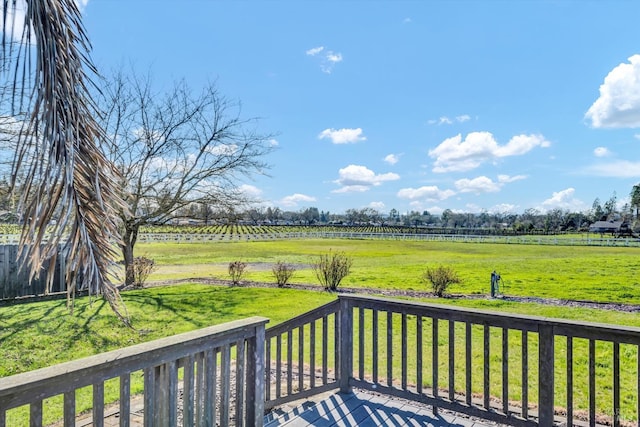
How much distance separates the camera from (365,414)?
3328 millimetres

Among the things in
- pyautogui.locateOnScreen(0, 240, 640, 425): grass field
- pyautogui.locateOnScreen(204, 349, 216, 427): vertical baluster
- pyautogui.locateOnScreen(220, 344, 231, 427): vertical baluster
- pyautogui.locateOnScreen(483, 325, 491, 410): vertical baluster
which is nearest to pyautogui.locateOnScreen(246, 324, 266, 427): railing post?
pyautogui.locateOnScreen(220, 344, 231, 427): vertical baluster

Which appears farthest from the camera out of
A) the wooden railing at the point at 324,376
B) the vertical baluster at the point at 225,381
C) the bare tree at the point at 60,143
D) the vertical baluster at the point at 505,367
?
the vertical baluster at the point at 505,367

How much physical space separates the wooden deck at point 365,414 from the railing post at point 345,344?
14 cm

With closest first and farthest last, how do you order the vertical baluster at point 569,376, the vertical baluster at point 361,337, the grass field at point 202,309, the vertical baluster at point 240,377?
the vertical baluster at point 240,377 < the vertical baluster at point 569,376 < the vertical baluster at point 361,337 < the grass field at point 202,309

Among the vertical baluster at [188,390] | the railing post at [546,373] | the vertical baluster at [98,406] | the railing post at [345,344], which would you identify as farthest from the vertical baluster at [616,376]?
the vertical baluster at [98,406]

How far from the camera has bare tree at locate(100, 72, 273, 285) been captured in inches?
485

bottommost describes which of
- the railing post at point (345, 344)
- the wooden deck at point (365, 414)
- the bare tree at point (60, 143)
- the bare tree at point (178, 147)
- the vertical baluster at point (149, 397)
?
the wooden deck at point (365, 414)

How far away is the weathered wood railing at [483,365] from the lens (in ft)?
8.62

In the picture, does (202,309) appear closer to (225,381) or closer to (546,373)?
(225,381)

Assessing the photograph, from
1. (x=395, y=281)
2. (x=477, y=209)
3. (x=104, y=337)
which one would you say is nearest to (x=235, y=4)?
(x=104, y=337)

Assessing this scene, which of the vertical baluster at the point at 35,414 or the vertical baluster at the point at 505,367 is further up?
the vertical baluster at the point at 35,414

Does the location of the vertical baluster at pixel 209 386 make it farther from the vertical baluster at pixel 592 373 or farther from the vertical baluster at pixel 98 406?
the vertical baluster at pixel 592 373

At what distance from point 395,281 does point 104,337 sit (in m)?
9.54

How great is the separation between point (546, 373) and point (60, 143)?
3.32 m
